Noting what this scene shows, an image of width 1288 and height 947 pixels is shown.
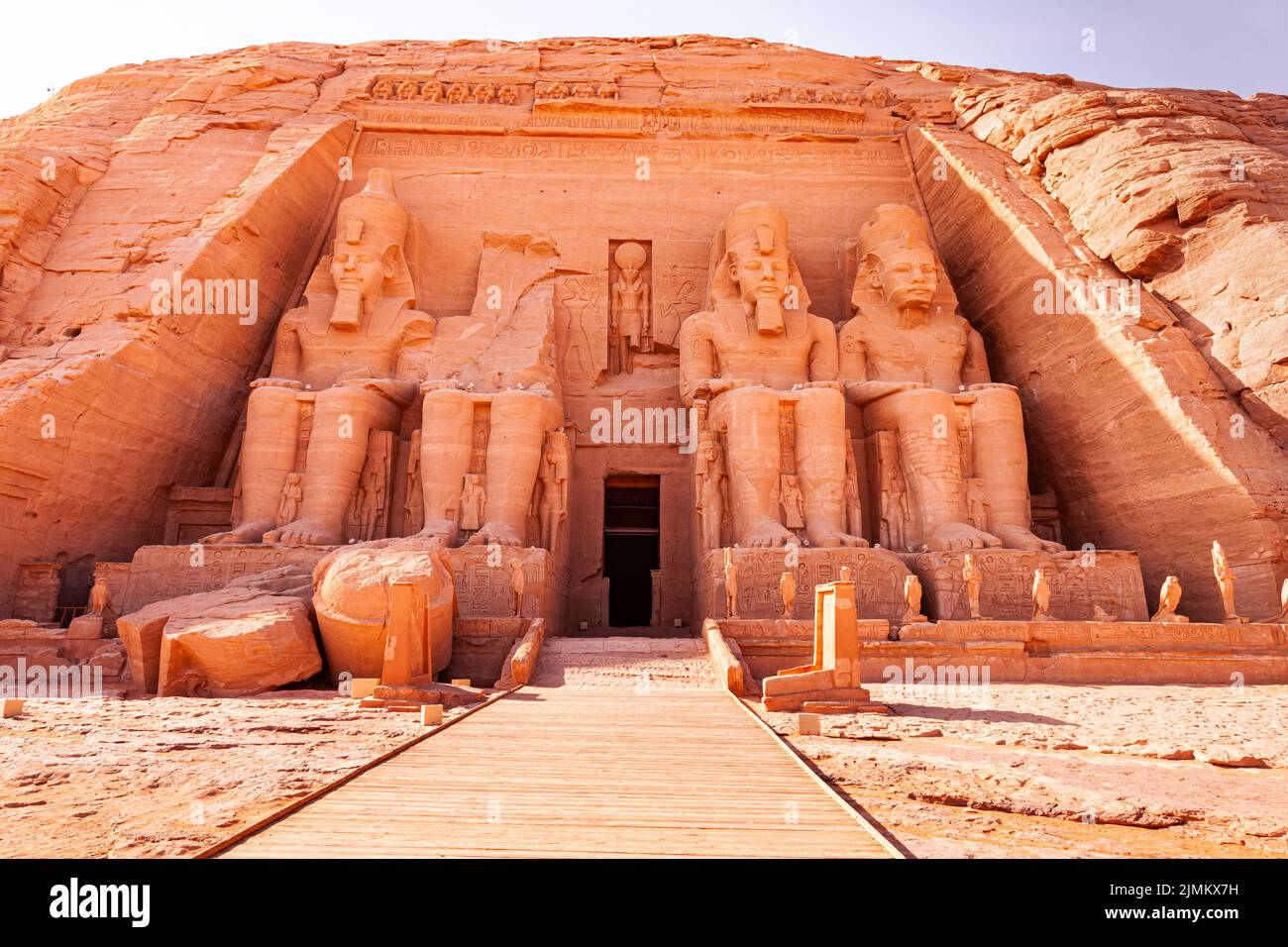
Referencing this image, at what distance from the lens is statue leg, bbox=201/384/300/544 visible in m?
8.16

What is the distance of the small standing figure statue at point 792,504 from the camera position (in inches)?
321

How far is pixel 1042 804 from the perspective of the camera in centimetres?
260

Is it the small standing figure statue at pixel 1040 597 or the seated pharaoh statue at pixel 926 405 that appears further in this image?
the seated pharaoh statue at pixel 926 405

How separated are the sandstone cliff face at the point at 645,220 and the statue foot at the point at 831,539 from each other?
6.92 ft

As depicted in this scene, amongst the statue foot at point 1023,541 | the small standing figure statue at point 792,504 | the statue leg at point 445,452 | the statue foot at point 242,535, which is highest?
the statue leg at point 445,452

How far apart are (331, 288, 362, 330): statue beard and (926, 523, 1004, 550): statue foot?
6724 millimetres

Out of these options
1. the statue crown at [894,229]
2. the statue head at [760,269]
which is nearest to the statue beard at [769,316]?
the statue head at [760,269]

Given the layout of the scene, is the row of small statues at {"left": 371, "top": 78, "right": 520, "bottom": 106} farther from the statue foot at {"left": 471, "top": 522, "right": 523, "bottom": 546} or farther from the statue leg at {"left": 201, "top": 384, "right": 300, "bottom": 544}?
the statue foot at {"left": 471, "top": 522, "right": 523, "bottom": 546}

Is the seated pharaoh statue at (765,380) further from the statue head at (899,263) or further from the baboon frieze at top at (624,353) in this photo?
the statue head at (899,263)

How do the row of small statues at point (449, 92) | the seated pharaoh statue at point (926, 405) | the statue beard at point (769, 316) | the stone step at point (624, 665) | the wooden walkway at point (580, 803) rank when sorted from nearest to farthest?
1. the wooden walkway at point (580, 803)
2. the stone step at point (624, 665)
3. the seated pharaoh statue at point (926, 405)
4. the statue beard at point (769, 316)
5. the row of small statues at point (449, 92)

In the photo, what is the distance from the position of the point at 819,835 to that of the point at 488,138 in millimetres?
11720

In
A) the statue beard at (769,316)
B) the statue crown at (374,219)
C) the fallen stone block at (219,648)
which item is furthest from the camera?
the statue crown at (374,219)

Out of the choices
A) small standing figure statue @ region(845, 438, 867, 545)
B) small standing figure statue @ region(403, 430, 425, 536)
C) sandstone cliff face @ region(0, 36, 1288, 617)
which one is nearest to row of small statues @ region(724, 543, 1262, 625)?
sandstone cliff face @ region(0, 36, 1288, 617)
